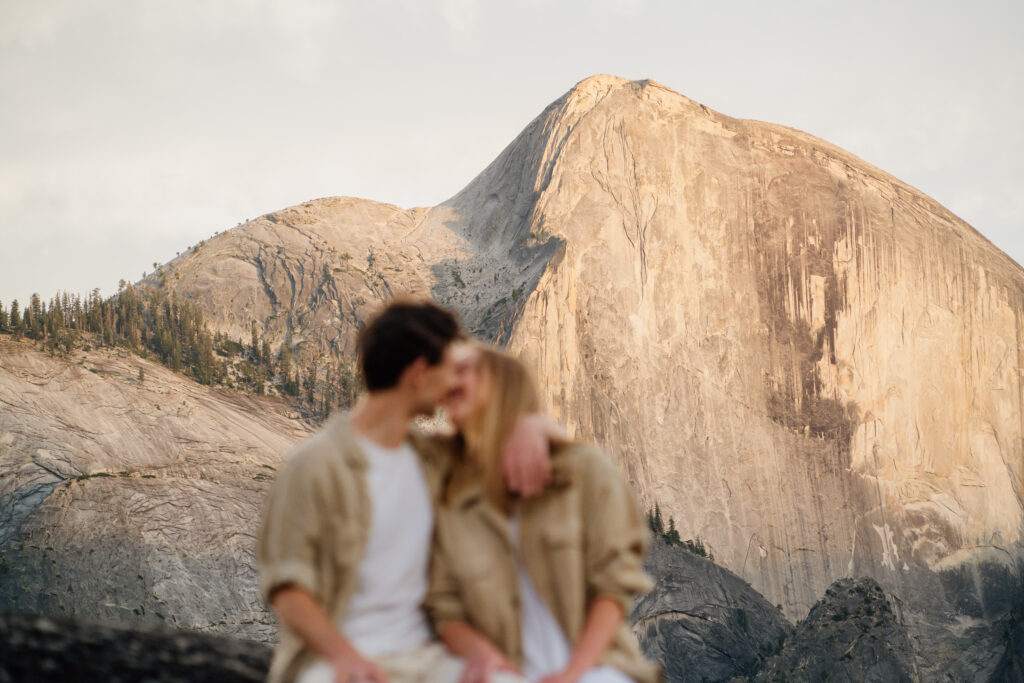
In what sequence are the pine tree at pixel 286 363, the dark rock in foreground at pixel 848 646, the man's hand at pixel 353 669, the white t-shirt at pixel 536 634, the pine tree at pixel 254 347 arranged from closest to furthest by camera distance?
the man's hand at pixel 353 669 < the white t-shirt at pixel 536 634 < the dark rock in foreground at pixel 848 646 < the pine tree at pixel 286 363 < the pine tree at pixel 254 347

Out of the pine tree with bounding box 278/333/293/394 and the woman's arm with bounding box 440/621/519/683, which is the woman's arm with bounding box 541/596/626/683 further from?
the pine tree with bounding box 278/333/293/394

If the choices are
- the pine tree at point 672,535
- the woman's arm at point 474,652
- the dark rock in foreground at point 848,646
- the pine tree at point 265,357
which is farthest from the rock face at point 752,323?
the woman's arm at point 474,652

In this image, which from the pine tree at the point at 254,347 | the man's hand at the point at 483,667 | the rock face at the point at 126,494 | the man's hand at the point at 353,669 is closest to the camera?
the man's hand at the point at 353,669

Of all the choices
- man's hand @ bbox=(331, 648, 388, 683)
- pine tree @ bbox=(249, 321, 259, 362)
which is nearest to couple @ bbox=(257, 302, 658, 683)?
man's hand @ bbox=(331, 648, 388, 683)

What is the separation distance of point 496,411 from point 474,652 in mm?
998

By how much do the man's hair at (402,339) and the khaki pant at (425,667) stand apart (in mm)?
1121

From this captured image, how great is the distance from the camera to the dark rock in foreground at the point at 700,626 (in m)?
44.6

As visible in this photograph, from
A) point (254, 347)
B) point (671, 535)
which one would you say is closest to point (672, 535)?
point (671, 535)

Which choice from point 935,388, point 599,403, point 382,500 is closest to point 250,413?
point 599,403

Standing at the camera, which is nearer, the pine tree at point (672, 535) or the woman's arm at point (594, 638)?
the woman's arm at point (594, 638)

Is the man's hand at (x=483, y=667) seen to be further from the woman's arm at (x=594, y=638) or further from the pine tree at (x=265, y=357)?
the pine tree at (x=265, y=357)

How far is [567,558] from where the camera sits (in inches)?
159

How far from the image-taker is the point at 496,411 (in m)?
4.11

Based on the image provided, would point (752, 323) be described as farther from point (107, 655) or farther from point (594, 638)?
point (107, 655)
